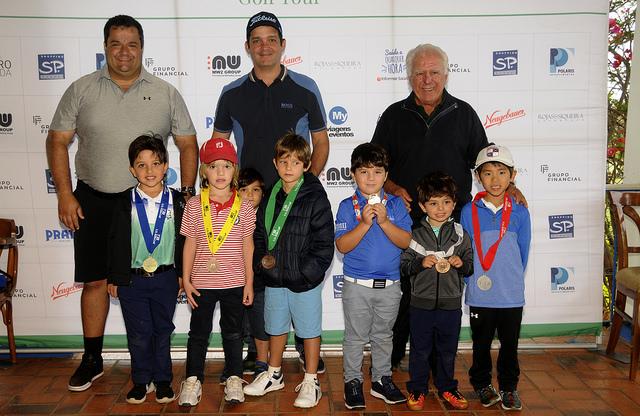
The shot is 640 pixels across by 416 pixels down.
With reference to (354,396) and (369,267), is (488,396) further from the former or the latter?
(369,267)

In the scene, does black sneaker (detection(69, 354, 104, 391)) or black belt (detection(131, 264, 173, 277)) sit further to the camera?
black sneaker (detection(69, 354, 104, 391))

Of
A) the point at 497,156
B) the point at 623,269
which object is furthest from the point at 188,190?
the point at 623,269

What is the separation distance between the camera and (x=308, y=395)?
3387 mm

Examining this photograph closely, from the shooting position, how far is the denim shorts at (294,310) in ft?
11.0

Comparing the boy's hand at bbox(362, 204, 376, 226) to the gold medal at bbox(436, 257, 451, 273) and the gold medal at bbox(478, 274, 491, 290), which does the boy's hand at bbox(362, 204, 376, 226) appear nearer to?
the gold medal at bbox(436, 257, 451, 273)

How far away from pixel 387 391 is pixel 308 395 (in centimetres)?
53

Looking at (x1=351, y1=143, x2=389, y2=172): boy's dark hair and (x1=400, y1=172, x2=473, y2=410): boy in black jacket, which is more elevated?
(x1=351, y1=143, x2=389, y2=172): boy's dark hair

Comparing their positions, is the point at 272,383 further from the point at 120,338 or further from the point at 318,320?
the point at 120,338

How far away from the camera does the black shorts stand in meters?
3.73

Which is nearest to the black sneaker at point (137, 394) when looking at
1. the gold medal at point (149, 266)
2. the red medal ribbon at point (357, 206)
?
the gold medal at point (149, 266)

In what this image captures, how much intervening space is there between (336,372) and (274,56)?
97.7 inches

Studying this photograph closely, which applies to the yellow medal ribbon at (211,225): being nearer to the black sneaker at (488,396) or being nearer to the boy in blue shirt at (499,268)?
the boy in blue shirt at (499,268)

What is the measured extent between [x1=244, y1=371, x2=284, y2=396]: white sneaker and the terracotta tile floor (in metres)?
0.04

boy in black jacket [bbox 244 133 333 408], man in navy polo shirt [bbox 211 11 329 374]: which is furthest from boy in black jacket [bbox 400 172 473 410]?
man in navy polo shirt [bbox 211 11 329 374]
